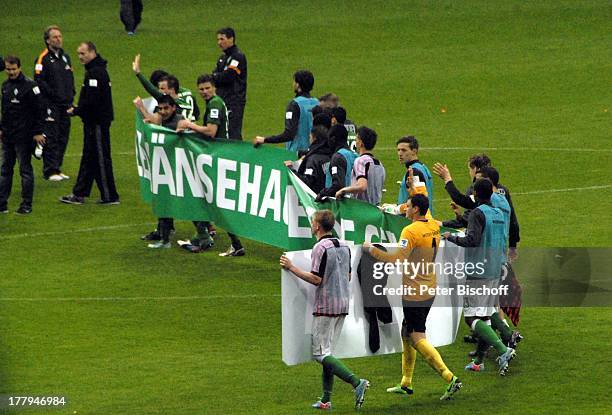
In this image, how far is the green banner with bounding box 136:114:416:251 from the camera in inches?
657

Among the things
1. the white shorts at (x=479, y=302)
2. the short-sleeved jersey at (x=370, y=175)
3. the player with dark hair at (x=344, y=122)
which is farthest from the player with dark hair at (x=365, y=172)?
the white shorts at (x=479, y=302)

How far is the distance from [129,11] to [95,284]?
19938 millimetres

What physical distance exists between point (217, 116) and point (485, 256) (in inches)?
210

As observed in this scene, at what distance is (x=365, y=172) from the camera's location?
14.9 meters

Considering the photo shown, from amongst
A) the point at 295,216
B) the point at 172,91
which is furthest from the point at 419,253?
the point at 172,91

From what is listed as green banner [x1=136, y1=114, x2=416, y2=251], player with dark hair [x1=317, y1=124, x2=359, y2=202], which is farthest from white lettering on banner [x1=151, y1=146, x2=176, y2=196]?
player with dark hair [x1=317, y1=124, x2=359, y2=202]

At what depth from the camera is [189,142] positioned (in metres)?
17.8

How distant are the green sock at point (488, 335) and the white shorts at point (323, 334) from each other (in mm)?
1433

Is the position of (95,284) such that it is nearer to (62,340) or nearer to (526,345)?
(62,340)

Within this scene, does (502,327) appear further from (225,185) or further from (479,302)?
(225,185)

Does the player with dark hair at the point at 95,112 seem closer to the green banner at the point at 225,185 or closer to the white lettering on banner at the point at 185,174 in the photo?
the green banner at the point at 225,185

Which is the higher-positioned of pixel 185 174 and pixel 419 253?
pixel 419 253

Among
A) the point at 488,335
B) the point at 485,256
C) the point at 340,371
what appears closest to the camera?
the point at 340,371

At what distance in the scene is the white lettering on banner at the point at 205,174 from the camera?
17.6 meters
